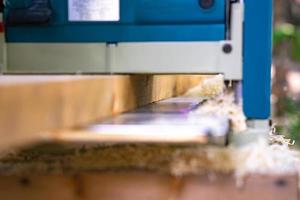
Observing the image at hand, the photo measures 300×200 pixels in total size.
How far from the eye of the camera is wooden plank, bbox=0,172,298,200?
2.67 feet

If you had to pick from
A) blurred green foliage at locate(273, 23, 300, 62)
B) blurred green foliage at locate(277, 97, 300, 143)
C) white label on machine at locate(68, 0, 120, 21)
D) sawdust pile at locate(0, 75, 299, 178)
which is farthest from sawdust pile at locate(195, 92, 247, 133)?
blurred green foliage at locate(273, 23, 300, 62)

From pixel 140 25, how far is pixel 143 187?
1.11ft

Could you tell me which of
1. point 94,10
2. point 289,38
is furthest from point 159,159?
point 289,38

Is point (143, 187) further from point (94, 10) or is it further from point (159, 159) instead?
point (94, 10)

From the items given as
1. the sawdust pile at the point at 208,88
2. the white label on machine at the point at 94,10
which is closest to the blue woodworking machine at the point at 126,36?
the white label on machine at the point at 94,10

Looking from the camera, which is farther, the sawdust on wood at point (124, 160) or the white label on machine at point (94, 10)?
the white label on machine at point (94, 10)

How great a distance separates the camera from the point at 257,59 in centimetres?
94

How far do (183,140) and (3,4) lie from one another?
54cm

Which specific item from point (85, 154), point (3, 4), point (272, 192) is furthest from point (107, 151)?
point (3, 4)

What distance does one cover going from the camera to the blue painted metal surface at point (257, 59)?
93 centimetres

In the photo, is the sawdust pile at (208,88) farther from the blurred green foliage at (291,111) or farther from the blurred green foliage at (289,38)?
the blurred green foliage at (289,38)

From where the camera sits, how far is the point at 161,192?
84 cm

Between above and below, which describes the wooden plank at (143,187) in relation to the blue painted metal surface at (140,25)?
below

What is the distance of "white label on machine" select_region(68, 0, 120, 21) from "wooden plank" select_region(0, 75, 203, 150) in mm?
117
